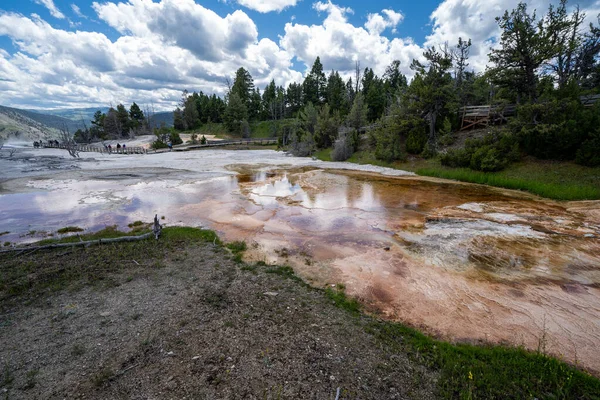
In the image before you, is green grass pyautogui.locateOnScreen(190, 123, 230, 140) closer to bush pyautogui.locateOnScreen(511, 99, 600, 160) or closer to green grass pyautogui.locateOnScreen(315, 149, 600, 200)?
green grass pyautogui.locateOnScreen(315, 149, 600, 200)

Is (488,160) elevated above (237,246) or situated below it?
above

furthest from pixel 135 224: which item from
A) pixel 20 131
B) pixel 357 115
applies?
pixel 20 131

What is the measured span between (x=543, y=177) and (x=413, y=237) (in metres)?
13.9

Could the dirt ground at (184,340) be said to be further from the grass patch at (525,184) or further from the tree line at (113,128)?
the tree line at (113,128)

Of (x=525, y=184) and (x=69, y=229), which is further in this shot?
(x=525, y=184)

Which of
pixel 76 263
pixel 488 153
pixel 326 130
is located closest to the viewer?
pixel 76 263

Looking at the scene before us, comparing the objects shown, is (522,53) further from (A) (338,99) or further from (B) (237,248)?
(A) (338,99)

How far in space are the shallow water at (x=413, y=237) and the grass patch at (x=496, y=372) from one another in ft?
1.60

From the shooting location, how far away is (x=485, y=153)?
68.5ft

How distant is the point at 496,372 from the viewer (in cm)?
440

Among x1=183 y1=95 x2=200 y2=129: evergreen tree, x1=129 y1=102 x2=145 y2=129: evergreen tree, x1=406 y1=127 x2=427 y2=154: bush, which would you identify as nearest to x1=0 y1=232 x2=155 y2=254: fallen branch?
x1=406 y1=127 x2=427 y2=154: bush

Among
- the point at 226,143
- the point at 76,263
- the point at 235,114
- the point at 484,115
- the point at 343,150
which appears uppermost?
the point at 235,114

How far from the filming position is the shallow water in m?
6.00

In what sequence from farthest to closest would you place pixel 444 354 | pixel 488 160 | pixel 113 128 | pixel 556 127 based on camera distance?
pixel 113 128 → pixel 488 160 → pixel 556 127 → pixel 444 354
